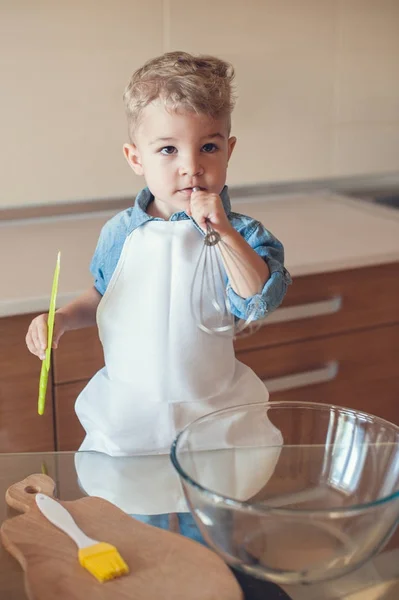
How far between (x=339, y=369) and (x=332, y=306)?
17 centimetres

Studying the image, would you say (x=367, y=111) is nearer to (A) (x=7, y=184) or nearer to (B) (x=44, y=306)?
(A) (x=7, y=184)

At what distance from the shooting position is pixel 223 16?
195 centimetres

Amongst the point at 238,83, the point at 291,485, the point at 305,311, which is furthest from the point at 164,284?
the point at 238,83

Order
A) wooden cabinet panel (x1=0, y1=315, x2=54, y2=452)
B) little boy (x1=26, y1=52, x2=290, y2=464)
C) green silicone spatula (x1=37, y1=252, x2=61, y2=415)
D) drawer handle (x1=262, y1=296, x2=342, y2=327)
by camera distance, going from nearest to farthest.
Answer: green silicone spatula (x1=37, y1=252, x2=61, y2=415) < little boy (x1=26, y1=52, x2=290, y2=464) < wooden cabinet panel (x1=0, y1=315, x2=54, y2=452) < drawer handle (x1=262, y1=296, x2=342, y2=327)

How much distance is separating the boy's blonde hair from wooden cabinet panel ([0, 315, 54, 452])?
0.55 meters

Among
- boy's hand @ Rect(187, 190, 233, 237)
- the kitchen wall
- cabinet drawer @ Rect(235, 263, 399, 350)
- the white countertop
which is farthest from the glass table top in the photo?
the kitchen wall

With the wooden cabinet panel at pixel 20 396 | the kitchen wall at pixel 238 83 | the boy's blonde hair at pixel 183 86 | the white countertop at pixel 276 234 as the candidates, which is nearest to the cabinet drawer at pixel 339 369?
the white countertop at pixel 276 234

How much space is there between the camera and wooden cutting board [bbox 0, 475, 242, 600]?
684 mm

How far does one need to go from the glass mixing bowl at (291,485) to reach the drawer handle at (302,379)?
82cm

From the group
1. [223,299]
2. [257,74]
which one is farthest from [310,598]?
[257,74]

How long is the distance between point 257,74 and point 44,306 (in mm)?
902

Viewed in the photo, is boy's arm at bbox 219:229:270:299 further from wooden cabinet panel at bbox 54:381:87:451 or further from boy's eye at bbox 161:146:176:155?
wooden cabinet panel at bbox 54:381:87:451

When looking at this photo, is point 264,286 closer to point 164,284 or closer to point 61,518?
point 164,284

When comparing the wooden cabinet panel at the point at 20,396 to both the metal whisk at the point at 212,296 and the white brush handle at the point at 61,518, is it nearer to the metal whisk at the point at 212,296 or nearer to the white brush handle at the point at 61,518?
the metal whisk at the point at 212,296
